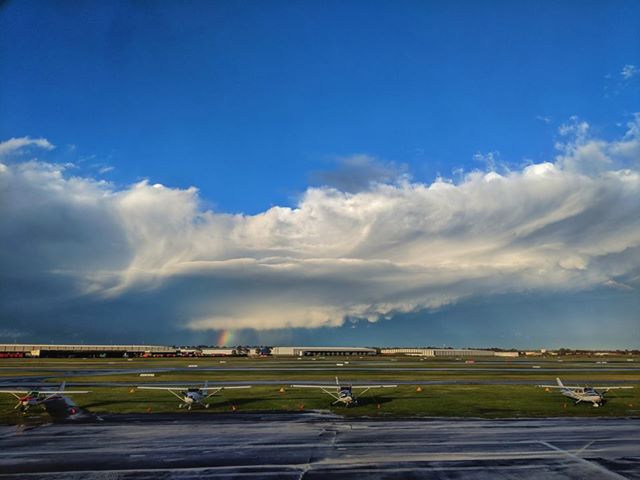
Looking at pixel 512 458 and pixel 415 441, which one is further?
pixel 415 441

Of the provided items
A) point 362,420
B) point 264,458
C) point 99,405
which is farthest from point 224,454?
point 99,405

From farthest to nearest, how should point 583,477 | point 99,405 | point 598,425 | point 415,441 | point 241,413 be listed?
point 99,405 → point 241,413 → point 598,425 → point 415,441 → point 583,477

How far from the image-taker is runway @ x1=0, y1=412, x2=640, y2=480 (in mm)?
24625

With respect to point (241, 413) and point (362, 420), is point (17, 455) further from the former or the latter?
point (362, 420)

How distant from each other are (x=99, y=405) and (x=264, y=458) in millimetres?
31784

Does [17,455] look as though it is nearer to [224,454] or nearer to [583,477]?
[224,454]

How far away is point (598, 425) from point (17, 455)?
43881 mm

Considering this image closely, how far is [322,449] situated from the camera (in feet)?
97.0

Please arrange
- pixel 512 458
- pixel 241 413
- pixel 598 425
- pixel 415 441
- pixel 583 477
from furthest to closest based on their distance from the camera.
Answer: pixel 241 413 < pixel 598 425 < pixel 415 441 < pixel 512 458 < pixel 583 477

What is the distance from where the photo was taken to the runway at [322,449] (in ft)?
80.8

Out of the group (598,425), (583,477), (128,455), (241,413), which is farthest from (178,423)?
(598,425)

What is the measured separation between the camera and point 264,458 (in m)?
27.5

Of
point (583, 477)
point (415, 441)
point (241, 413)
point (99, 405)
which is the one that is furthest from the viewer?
point (99, 405)

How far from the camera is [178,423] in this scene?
39.5 metres
